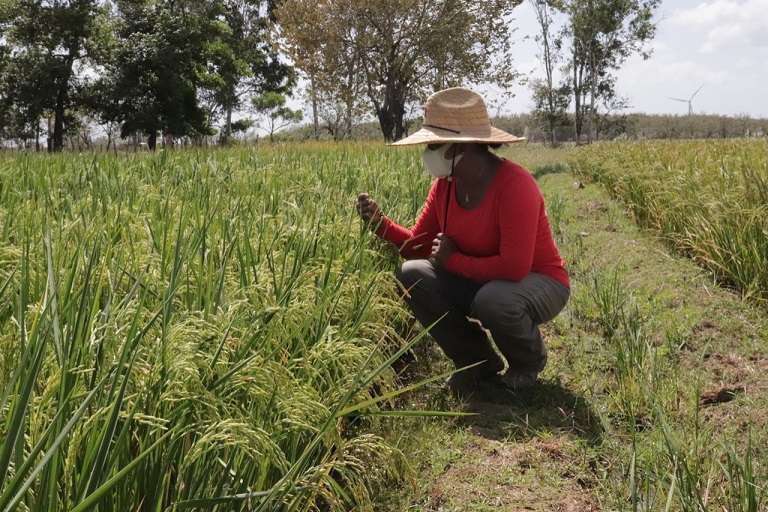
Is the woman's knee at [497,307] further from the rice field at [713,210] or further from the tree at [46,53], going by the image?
the tree at [46,53]

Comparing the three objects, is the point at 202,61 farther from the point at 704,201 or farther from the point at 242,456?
the point at 242,456

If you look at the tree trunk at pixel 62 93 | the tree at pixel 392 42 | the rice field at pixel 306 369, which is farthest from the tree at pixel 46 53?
the rice field at pixel 306 369

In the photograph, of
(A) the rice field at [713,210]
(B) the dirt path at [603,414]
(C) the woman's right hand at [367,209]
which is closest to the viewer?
(B) the dirt path at [603,414]

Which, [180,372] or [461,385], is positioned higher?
[180,372]

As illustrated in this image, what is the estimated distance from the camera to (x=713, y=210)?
16.4 ft

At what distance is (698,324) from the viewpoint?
3.84 meters

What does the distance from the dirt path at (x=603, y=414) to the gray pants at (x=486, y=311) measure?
0.67 ft

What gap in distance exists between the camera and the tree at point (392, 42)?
20375 millimetres

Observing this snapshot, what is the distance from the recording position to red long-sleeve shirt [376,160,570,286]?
277cm

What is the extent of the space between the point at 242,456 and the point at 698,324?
313 cm

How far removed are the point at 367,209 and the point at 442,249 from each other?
1.25ft

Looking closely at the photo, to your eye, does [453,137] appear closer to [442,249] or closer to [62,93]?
[442,249]

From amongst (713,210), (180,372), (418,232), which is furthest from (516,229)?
(713,210)

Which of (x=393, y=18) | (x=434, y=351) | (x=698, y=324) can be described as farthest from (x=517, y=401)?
(x=393, y=18)
